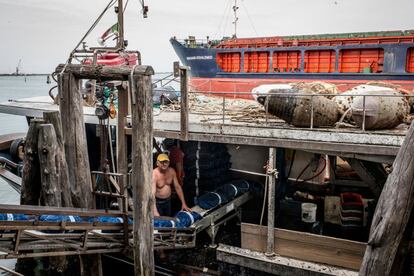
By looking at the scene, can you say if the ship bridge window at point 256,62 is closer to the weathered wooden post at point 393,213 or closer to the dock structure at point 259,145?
the dock structure at point 259,145

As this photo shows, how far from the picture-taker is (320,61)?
1538 centimetres

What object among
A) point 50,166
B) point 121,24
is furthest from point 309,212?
point 121,24

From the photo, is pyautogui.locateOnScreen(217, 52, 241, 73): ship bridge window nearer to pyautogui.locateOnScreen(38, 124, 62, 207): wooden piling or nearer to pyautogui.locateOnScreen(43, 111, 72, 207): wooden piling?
pyautogui.locateOnScreen(43, 111, 72, 207): wooden piling

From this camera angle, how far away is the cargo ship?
45.0 ft

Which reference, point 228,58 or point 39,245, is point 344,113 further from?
point 228,58

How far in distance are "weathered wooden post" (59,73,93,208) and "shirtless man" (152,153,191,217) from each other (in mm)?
1849

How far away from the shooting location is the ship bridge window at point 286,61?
1589cm

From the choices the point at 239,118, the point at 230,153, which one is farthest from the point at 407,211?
the point at 230,153

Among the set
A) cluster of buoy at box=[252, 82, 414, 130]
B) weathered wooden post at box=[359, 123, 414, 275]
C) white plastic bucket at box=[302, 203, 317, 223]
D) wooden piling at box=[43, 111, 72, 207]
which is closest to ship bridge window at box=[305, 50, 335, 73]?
cluster of buoy at box=[252, 82, 414, 130]

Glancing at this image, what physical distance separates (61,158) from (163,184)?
2605 millimetres

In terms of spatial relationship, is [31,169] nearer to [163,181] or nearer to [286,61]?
[163,181]

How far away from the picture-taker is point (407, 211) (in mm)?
2457

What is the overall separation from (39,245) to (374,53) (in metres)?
13.4

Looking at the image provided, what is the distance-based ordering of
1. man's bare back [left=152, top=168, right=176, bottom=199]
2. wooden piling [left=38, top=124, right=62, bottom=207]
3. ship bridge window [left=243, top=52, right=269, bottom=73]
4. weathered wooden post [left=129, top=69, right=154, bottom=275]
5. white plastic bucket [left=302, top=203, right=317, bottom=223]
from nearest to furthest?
1. weathered wooden post [left=129, top=69, right=154, bottom=275]
2. wooden piling [left=38, top=124, right=62, bottom=207]
3. white plastic bucket [left=302, top=203, right=317, bottom=223]
4. man's bare back [left=152, top=168, right=176, bottom=199]
5. ship bridge window [left=243, top=52, right=269, bottom=73]
